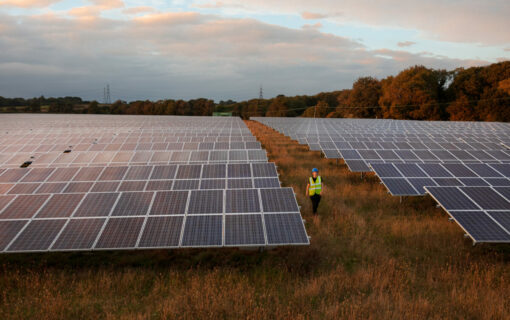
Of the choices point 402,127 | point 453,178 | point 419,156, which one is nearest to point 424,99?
point 402,127

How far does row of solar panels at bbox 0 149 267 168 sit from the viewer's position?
661 inches

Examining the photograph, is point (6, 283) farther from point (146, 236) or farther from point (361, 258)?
point (361, 258)

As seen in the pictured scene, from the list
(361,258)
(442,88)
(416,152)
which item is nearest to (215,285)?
(361,258)

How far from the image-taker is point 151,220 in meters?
7.97

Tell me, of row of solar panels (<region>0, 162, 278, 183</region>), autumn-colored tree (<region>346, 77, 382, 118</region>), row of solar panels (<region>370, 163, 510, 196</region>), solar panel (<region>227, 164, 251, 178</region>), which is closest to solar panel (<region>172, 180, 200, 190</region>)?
row of solar panels (<region>0, 162, 278, 183</region>)

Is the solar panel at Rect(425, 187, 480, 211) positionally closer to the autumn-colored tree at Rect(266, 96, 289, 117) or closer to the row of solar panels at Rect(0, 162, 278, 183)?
the row of solar panels at Rect(0, 162, 278, 183)

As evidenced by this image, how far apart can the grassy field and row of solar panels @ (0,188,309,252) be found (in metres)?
0.91

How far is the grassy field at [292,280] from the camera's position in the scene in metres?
5.99

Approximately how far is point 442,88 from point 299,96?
6582 cm

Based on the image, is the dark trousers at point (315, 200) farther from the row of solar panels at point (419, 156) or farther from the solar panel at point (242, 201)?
the row of solar panels at point (419, 156)

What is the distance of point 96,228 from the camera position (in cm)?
759

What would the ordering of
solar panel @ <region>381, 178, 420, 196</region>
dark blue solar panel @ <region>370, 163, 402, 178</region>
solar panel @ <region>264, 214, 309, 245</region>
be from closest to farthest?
solar panel @ <region>264, 214, 309, 245</region>, solar panel @ <region>381, 178, 420, 196</region>, dark blue solar panel @ <region>370, 163, 402, 178</region>

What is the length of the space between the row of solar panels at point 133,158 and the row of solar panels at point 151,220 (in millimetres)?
7685

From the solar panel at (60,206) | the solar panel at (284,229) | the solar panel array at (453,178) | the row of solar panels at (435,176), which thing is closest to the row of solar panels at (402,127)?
the solar panel array at (453,178)
